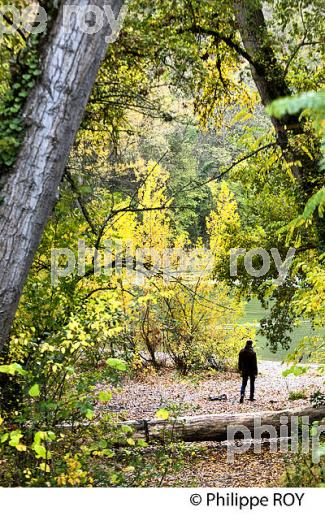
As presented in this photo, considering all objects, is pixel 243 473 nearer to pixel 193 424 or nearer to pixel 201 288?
pixel 193 424

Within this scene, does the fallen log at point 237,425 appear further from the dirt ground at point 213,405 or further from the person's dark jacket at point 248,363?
the person's dark jacket at point 248,363

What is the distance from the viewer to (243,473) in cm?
771

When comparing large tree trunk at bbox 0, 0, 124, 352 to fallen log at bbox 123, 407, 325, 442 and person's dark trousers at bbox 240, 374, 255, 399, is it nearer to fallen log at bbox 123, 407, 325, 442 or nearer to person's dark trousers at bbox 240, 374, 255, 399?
fallen log at bbox 123, 407, 325, 442

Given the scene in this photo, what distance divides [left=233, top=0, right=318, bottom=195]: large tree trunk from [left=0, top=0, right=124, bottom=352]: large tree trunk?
4.07 metres

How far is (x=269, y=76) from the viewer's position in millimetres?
7602

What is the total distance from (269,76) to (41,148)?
4.60 metres

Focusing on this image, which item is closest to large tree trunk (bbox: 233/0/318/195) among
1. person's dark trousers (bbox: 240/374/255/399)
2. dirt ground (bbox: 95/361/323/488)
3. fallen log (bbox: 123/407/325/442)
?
dirt ground (bbox: 95/361/323/488)

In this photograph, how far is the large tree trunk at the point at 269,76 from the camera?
7477mm

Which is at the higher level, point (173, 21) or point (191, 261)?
point (173, 21)

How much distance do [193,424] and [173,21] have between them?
5419 millimetres

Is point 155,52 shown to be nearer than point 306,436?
Yes

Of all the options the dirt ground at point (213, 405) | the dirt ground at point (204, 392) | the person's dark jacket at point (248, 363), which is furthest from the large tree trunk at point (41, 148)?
the person's dark jacket at point (248, 363)
